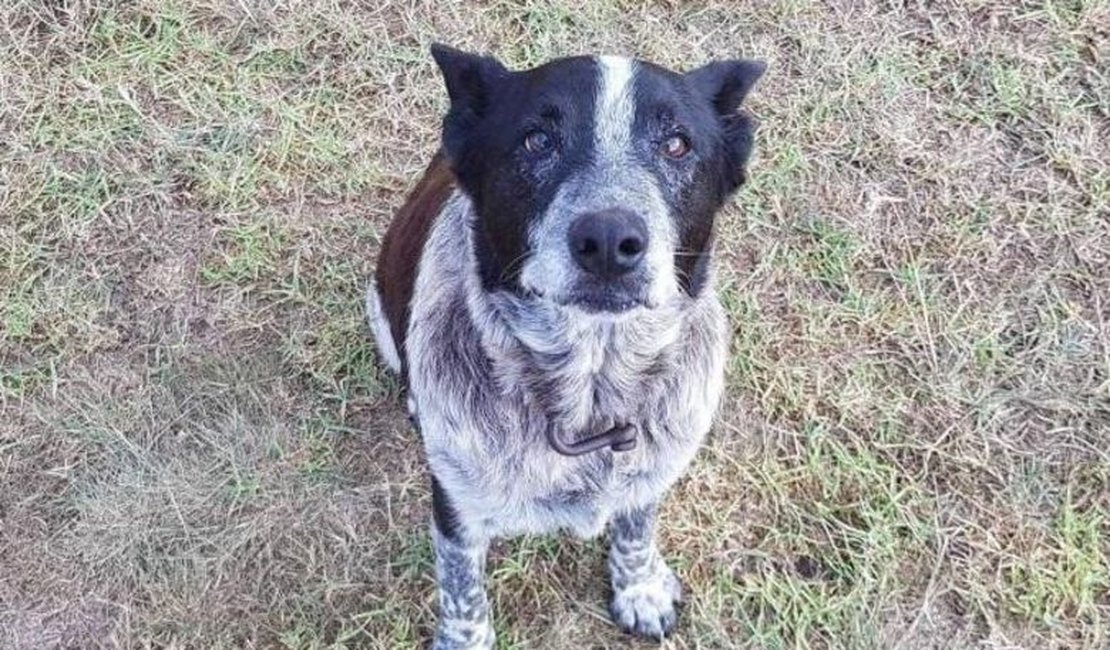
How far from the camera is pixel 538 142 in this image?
2.78 metres

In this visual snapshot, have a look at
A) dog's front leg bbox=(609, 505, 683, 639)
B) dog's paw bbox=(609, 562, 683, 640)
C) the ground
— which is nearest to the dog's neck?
dog's front leg bbox=(609, 505, 683, 639)

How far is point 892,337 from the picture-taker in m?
4.33

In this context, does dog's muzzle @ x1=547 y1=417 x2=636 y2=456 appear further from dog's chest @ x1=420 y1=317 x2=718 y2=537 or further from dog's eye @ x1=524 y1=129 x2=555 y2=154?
dog's eye @ x1=524 y1=129 x2=555 y2=154

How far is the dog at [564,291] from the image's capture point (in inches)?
107

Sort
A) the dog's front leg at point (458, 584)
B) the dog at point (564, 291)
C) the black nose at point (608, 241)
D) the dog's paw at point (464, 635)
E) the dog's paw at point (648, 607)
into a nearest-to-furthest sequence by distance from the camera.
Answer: the black nose at point (608, 241) → the dog at point (564, 291) → the dog's front leg at point (458, 584) → the dog's paw at point (464, 635) → the dog's paw at point (648, 607)

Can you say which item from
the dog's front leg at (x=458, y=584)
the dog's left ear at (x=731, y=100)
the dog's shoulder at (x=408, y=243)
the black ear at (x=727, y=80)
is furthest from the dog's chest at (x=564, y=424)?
the black ear at (x=727, y=80)

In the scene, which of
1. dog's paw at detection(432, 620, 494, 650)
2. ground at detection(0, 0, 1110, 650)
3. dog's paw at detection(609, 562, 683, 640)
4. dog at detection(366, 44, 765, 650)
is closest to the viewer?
dog at detection(366, 44, 765, 650)

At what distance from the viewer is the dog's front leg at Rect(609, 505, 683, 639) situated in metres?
3.68

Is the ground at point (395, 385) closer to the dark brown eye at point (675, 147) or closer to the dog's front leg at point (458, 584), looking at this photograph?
the dog's front leg at point (458, 584)

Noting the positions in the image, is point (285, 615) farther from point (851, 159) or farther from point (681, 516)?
point (851, 159)

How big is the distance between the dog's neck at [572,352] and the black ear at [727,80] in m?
0.50

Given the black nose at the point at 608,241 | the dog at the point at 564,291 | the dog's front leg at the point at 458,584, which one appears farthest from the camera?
the dog's front leg at the point at 458,584

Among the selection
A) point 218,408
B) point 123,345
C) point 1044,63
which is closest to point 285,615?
point 218,408

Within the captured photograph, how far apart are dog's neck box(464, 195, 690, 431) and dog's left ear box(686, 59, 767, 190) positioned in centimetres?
38
